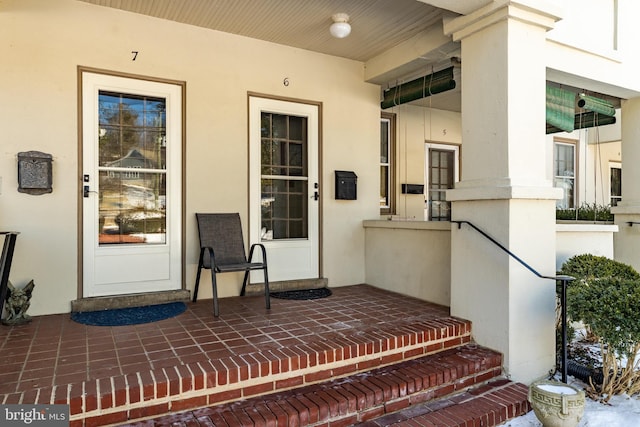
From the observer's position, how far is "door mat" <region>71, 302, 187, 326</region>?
322 centimetres

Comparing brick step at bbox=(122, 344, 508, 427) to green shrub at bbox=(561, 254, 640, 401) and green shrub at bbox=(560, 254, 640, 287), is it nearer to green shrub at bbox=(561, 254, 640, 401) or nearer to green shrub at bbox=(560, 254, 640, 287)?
green shrub at bbox=(561, 254, 640, 401)

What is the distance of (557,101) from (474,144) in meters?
1.86

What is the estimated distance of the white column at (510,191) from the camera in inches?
117

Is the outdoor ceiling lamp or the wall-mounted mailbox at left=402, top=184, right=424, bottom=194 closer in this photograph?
the outdoor ceiling lamp

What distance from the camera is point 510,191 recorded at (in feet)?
9.56

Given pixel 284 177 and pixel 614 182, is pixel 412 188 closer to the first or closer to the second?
pixel 284 177

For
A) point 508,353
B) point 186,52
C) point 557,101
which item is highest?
point 186,52

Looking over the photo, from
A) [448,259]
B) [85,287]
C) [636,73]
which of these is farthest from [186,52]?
[636,73]

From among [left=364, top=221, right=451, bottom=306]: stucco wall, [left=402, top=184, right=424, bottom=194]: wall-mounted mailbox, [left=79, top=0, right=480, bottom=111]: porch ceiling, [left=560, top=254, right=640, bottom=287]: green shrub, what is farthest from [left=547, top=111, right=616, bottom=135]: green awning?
[left=364, top=221, right=451, bottom=306]: stucco wall

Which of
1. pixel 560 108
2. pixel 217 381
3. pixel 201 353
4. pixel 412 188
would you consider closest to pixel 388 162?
pixel 412 188

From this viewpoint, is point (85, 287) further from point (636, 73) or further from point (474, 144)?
point (636, 73)

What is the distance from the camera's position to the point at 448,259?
376 cm

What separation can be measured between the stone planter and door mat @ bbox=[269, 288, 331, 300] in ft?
7.27

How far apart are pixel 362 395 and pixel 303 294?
1974mm
